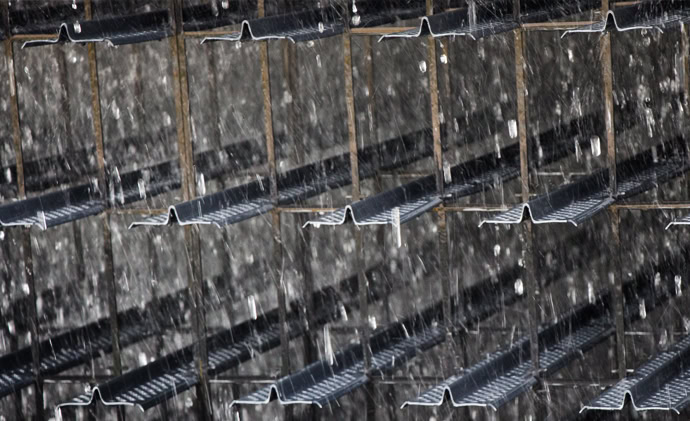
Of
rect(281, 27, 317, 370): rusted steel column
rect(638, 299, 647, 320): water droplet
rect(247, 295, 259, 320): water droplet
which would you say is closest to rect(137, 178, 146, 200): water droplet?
rect(281, 27, 317, 370): rusted steel column

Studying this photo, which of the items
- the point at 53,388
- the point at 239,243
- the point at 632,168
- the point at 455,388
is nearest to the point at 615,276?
the point at 632,168

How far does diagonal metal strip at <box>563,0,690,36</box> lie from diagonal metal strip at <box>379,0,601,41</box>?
0.40m

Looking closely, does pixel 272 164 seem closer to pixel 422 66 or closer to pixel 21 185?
pixel 21 185

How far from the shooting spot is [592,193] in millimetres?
7152

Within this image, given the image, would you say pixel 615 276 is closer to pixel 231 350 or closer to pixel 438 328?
pixel 438 328

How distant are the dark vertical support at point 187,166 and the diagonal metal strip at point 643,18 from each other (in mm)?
1977

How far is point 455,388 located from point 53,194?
2319 millimetres

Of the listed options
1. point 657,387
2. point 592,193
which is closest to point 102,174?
point 592,193

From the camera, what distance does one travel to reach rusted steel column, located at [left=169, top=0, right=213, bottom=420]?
7.41 metres

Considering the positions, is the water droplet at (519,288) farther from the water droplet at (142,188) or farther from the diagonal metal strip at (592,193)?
the water droplet at (142,188)

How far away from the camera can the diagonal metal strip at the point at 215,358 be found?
23.2 ft

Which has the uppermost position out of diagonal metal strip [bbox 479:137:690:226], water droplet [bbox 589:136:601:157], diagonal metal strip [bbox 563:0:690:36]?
diagonal metal strip [bbox 563:0:690:36]

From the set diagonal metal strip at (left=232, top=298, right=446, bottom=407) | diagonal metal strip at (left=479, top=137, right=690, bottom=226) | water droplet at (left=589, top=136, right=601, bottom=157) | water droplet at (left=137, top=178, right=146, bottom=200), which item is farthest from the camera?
water droplet at (left=589, top=136, right=601, bottom=157)

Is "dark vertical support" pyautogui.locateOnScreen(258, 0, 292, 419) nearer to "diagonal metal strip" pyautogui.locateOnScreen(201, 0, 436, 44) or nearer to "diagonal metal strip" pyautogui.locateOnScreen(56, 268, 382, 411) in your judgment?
"diagonal metal strip" pyautogui.locateOnScreen(201, 0, 436, 44)
